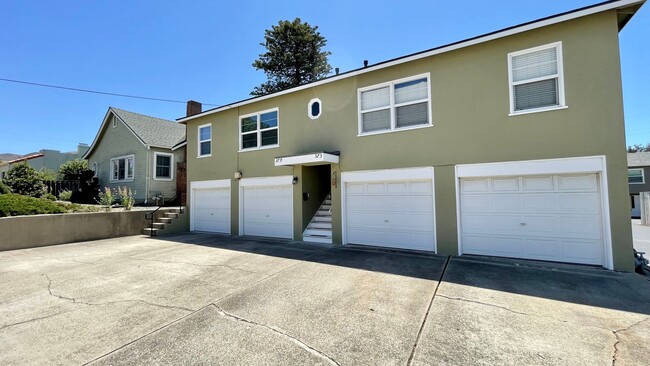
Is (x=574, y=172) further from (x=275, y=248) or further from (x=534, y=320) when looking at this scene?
(x=275, y=248)

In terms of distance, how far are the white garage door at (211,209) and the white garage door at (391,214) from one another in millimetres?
6002

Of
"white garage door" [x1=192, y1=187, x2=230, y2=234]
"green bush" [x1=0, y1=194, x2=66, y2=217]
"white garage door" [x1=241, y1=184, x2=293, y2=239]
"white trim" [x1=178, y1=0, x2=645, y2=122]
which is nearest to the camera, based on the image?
"white trim" [x1=178, y1=0, x2=645, y2=122]

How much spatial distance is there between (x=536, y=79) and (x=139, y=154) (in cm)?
2024

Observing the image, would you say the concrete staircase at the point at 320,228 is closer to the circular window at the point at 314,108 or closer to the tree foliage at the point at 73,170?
the circular window at the point at 314,108

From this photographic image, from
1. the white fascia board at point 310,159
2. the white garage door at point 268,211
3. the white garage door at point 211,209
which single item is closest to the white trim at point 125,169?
the white garage door at point 211,209

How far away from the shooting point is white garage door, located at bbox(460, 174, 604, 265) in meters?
6.36

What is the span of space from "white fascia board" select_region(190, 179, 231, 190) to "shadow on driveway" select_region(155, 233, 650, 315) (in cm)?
434

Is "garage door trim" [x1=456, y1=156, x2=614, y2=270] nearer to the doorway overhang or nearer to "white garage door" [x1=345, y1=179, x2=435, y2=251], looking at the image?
"white garage door" [x1=345, y1=179, x2=435, y2=251]

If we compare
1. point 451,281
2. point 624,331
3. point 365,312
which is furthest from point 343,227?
point 624,331

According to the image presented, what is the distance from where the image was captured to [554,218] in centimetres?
662

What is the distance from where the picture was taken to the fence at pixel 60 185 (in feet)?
62.0

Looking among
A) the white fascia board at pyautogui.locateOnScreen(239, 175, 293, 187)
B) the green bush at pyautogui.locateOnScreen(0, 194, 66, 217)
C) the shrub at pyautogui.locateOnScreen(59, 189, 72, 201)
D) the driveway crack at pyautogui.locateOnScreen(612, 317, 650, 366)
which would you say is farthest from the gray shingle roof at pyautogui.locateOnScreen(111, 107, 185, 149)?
the driveway crack at pyautogui.locateOnScreen(612, 317, 650, 366)

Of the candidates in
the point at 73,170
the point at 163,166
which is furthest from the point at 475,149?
the point at 73,170

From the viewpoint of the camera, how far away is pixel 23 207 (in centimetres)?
991
